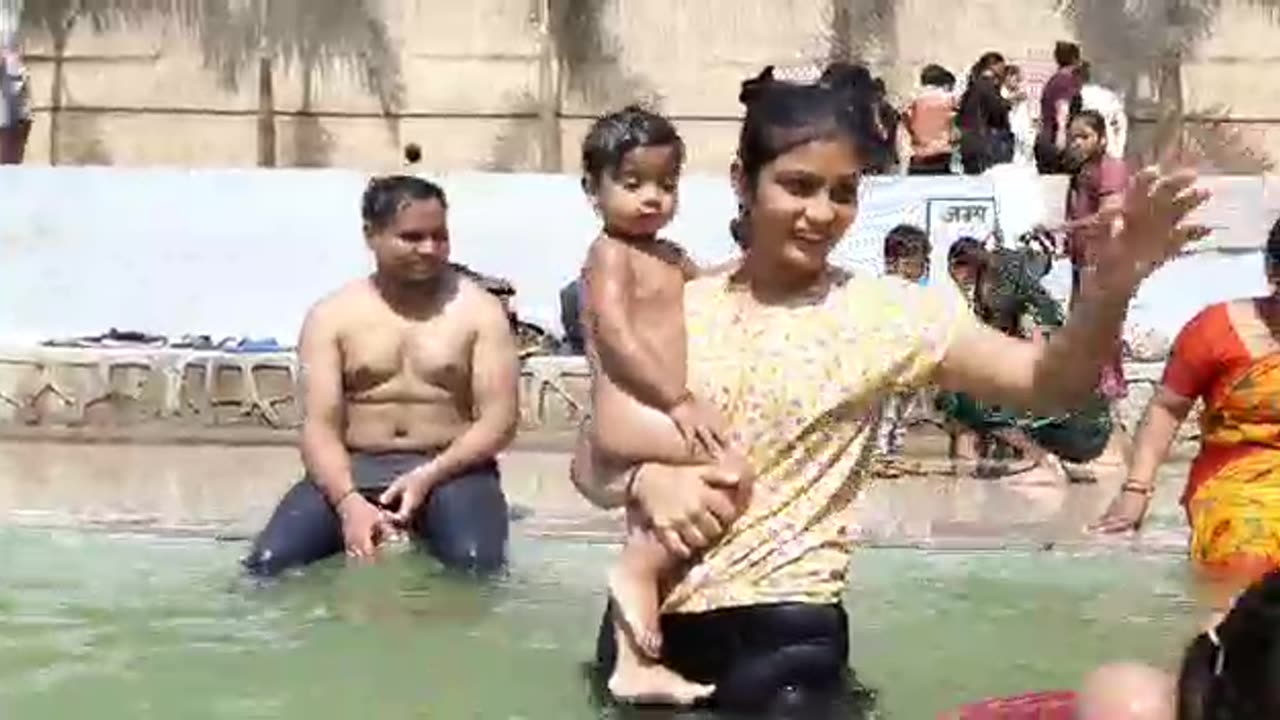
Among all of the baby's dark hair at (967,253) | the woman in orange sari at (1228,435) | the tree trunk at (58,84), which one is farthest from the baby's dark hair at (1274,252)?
the tree trunk at (58,84)

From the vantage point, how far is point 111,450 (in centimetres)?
1009

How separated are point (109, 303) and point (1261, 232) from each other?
6.33 m

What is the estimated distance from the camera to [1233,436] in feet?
18.2

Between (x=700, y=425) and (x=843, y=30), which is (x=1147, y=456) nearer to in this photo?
(x=700, y=425)

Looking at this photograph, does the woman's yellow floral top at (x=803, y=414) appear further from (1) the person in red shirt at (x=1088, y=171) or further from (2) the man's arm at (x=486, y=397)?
(1) the person in red shirt at (x=1088, y=171)

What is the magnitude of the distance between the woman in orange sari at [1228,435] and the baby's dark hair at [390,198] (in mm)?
1955

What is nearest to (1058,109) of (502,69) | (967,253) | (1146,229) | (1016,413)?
(967,253)

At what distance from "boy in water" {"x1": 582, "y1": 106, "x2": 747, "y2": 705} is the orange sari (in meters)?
1.54

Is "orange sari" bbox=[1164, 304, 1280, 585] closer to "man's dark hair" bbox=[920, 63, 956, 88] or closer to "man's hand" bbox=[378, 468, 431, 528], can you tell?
"man's hand" bbox=[378, 468, 431, 528]

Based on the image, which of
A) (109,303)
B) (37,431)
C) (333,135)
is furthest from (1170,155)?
(37,431)

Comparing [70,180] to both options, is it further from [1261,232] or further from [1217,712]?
[1217,712]

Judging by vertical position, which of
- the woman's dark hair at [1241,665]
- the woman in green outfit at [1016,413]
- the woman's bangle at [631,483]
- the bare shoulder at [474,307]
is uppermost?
the woman's dark hair at [1241,665]

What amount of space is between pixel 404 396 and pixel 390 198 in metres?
0.59

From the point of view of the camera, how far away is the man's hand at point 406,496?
6066 millimetres
